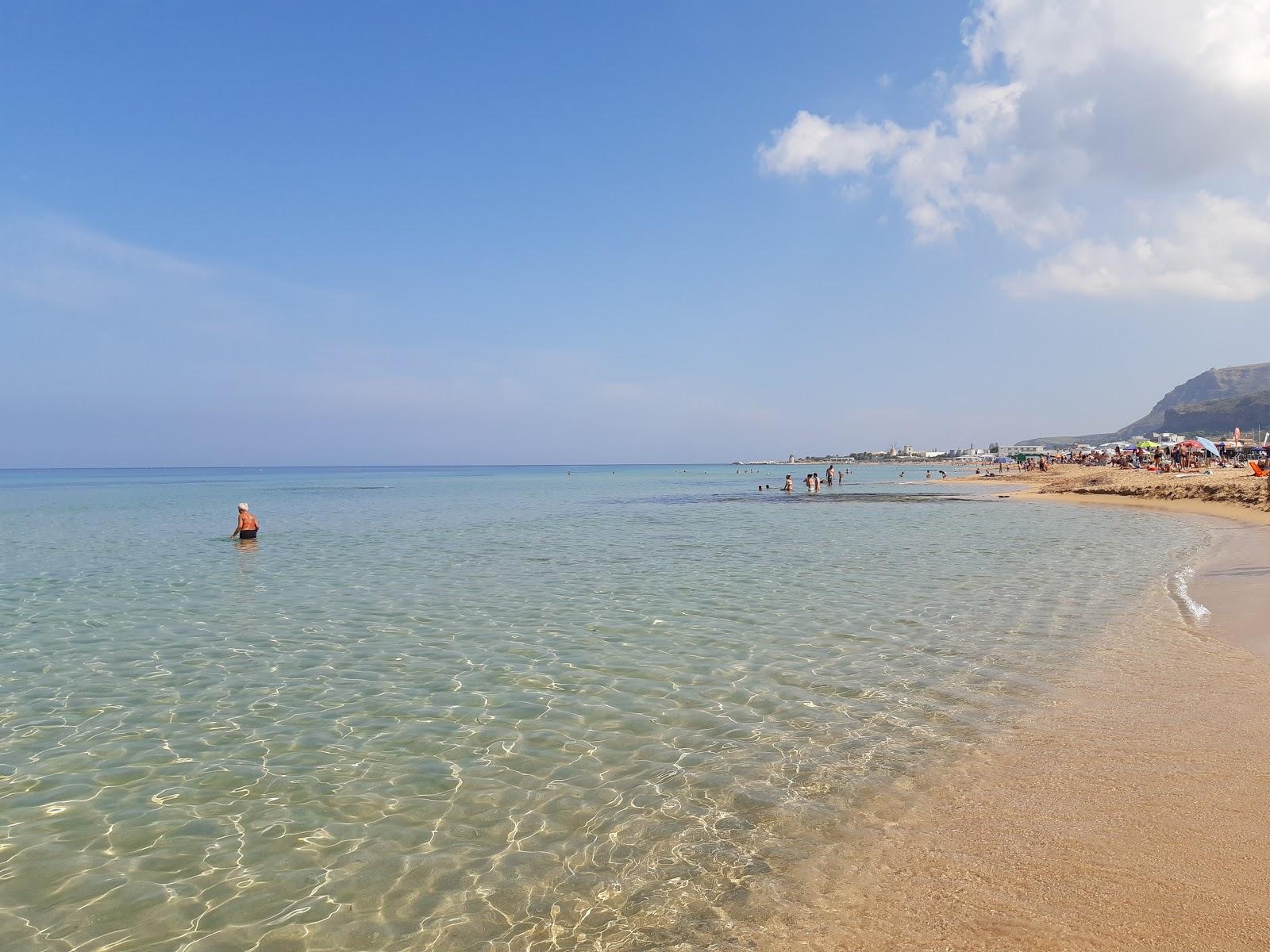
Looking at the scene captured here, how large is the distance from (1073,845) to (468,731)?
18.3 ft

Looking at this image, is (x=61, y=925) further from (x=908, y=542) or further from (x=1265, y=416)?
(x=1265, y=416)

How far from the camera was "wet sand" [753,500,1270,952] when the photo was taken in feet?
13.6

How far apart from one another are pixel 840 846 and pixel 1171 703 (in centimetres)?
517

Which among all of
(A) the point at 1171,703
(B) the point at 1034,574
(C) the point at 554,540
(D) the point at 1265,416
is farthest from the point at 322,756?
(D) the point at 1265,416

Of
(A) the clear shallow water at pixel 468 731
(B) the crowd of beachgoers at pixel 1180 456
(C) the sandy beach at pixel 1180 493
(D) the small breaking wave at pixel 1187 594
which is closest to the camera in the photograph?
(A) the clear shallow water at pixel 468 731

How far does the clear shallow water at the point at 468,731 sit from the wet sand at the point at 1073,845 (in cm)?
51

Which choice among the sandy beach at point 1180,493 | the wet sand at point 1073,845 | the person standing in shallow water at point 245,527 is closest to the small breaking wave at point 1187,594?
the wet sand at point 1073,845

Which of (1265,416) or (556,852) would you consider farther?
(1265,416)

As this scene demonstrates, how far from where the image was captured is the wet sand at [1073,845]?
163 inches

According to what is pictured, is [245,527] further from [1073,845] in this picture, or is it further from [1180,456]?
[1180,456]

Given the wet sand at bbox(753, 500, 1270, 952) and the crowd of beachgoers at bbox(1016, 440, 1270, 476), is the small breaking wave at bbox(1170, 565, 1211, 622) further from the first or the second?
the crowd of beachgoers at bbox(1016, 440, 1270, 476)

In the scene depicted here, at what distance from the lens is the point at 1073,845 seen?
200 inches

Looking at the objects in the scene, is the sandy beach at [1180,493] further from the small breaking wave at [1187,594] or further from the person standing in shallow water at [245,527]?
the person standing in shallow water at [245,527]

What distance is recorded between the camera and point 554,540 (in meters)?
28.2
